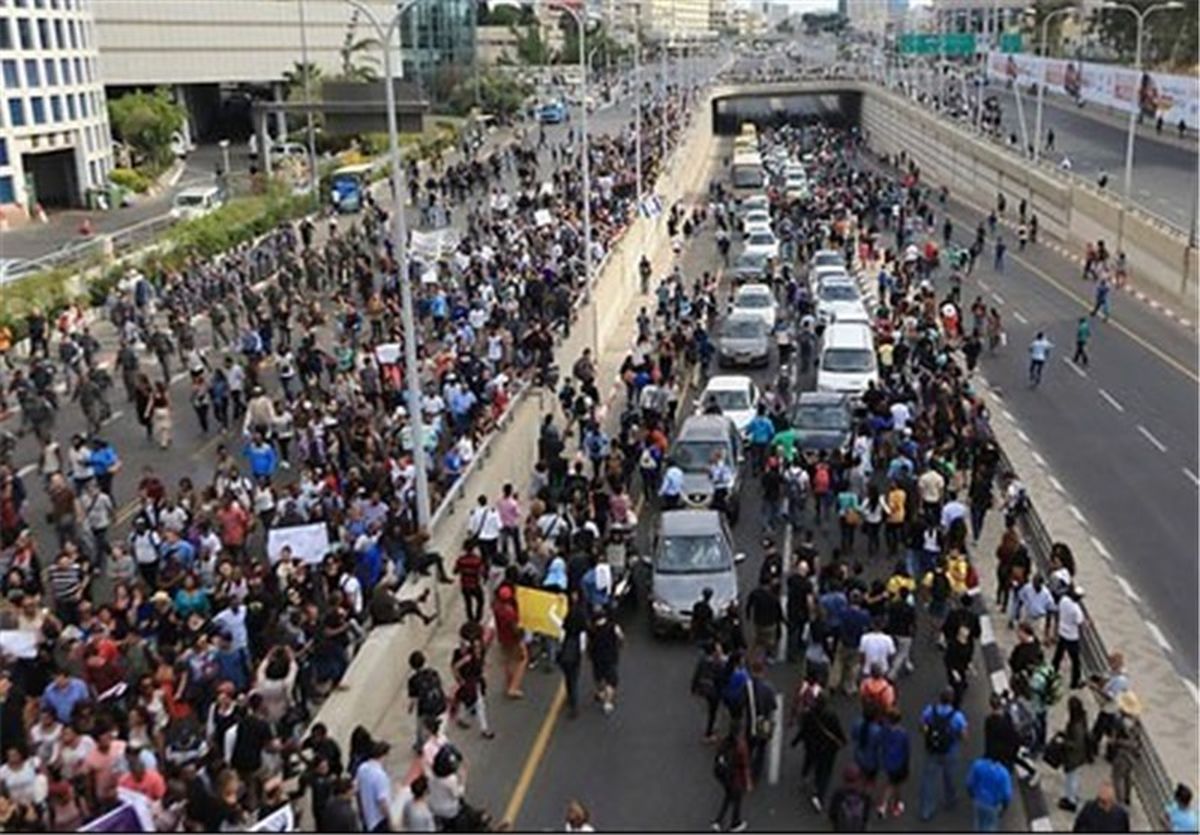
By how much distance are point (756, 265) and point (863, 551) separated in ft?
85.3

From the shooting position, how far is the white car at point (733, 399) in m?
26.4

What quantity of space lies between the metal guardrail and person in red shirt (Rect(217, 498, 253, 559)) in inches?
418

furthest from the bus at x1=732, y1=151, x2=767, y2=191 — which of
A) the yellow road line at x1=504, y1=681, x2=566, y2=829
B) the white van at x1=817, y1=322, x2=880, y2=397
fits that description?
the yellow road line at x1=504, y1=681, x2=566, y2=829

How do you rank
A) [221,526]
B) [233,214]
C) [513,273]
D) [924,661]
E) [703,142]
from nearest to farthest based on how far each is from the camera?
[924,661] → [221,526] → [513,273] → [233,214] → [703,142]

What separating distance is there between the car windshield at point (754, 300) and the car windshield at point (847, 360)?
24.7 ft

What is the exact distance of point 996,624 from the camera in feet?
57.5

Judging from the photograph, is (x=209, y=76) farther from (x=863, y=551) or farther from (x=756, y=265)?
(x=863, y=551)

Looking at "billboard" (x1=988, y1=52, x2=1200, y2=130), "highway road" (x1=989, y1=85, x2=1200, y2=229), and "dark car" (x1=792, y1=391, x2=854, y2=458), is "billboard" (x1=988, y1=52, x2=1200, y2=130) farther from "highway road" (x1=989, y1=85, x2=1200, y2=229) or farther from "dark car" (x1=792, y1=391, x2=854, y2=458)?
"dark car" (x1=792, y1=391, x2=854, y2=458)

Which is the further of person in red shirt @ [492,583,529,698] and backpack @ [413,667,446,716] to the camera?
person in red shirt @ [492,583,529,698]

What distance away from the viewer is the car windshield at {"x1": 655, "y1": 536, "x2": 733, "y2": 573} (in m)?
17.9

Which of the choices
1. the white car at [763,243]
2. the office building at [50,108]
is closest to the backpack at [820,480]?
the white car at [763,243]

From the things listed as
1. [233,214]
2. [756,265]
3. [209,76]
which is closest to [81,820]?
[756,265]

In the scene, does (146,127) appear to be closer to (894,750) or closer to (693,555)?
(693,555)

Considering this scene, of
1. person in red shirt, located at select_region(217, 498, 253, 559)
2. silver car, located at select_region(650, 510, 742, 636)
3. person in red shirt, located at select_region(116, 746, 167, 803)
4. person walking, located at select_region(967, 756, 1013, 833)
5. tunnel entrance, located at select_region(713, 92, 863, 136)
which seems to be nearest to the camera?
person in red shirt, located at select_region(116, 746, 167, 803)
